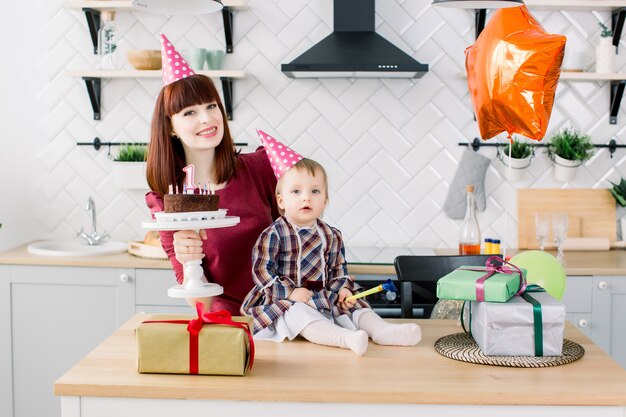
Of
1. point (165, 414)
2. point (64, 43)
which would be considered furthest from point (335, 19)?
point (165, 414)

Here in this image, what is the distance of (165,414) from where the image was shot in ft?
5.40

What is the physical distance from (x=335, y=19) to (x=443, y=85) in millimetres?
612

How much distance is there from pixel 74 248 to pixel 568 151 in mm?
2393

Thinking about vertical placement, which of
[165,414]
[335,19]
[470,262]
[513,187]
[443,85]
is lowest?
[165,414]

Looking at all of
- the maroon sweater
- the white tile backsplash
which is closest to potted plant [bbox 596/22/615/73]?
the white tile backsplash

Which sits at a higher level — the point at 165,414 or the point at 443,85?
the point at 443,85

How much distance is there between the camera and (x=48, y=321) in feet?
11.7

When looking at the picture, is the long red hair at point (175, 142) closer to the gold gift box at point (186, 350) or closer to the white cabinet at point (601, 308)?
the gold gift box at point (186, 350)

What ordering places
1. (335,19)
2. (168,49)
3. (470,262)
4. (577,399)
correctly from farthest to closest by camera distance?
(335,19), (470,262), (168,49), (577,399)

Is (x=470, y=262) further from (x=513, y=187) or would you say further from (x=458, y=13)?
(x=458, y=13)

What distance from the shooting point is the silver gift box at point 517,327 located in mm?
1757

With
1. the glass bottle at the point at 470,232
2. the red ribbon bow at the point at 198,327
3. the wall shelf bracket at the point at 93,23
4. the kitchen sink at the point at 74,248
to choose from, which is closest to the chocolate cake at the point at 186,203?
the red ribbon bow at the point at 198,327

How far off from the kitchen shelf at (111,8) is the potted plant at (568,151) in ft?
5.32

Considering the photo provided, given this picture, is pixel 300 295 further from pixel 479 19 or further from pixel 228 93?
pixel 479 19
